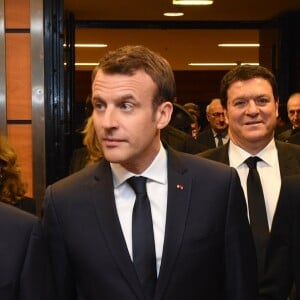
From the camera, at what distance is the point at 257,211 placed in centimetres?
246

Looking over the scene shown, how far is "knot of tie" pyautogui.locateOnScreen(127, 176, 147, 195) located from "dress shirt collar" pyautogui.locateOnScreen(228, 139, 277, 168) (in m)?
0.75

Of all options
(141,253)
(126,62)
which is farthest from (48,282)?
(126,62)

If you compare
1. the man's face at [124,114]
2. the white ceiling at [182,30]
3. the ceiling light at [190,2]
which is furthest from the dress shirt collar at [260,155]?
the white ceiling at [182,30]

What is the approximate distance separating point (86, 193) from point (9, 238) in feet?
1.16

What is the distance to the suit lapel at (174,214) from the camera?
1800 millimetres

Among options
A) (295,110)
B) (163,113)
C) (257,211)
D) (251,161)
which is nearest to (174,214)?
(163,113)

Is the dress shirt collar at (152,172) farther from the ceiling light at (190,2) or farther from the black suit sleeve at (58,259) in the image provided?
the ceiling light at (190,2)

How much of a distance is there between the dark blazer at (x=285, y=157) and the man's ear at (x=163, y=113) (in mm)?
748

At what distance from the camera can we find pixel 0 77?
4086mm

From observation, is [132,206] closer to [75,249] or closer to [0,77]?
[75,249]

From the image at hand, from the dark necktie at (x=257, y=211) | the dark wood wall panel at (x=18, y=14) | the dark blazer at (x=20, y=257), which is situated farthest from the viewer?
the dark wood wall panel at (x=18, y=14)

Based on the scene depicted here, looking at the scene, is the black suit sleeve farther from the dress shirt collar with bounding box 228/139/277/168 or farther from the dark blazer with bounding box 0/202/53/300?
the dress shirt collar with bounding box 228/139/277/168

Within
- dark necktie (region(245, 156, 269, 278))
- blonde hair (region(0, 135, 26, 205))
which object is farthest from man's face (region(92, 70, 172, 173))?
blonde hair (region(0, 135, 26, 205))

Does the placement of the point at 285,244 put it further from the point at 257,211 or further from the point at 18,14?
the point at 18,14
